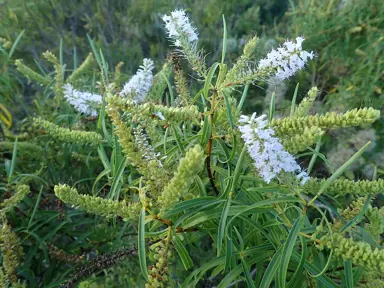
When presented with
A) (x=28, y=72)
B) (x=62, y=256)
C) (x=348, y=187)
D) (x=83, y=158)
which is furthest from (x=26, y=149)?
(x=348, y=187)

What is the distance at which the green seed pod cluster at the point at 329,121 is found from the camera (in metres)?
0.65

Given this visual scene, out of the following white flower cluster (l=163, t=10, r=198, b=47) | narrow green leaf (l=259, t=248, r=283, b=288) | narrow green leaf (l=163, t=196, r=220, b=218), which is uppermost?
white flower cluster (l=163, t=10, r=198, b=47)

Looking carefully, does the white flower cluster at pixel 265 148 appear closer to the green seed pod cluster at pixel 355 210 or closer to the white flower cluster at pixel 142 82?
the green seed pod cluster at pixel 355 210

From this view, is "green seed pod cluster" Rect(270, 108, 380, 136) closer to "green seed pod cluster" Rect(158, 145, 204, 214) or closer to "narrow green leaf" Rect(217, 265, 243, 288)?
"green seed pod cluster" Rect(158, 145, 204, 214)

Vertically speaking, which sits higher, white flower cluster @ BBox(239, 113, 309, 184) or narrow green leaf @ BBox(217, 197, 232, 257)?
white flower cluster @ BBox(239, 113, 309, 184)

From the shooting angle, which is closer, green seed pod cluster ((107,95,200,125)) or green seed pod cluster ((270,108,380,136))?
green seed pod cluster ((270,108,380,136))

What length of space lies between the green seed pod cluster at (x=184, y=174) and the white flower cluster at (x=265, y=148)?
13 centimetres

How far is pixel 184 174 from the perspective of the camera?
2.05ft

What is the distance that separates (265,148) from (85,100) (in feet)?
3.00

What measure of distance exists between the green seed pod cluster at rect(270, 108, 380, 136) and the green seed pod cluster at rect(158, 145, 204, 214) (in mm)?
201

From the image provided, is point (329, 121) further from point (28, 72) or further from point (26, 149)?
point (28, 72)

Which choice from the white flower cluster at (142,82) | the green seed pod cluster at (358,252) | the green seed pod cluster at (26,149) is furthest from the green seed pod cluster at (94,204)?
the green seed pod cluster at (26,149)

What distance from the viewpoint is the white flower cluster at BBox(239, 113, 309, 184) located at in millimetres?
722

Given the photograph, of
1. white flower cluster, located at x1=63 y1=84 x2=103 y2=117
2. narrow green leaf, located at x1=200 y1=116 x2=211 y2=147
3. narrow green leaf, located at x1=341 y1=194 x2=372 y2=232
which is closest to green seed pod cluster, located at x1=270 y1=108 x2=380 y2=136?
narrow green leaf, located at x1=200 y1=116 x2=211 y2=147
